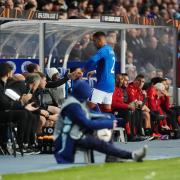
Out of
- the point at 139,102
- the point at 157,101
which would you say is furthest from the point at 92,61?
the point at 157,101

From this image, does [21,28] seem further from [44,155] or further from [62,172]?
[62,172]

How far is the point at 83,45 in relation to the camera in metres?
25.1

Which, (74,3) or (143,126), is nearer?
(143,126)

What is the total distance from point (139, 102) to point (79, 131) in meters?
8.30

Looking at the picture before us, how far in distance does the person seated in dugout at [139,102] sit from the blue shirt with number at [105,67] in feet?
12.5

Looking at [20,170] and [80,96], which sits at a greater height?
[80,96]

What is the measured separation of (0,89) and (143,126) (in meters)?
6.43

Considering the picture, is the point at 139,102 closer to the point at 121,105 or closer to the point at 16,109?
the point at 121,105

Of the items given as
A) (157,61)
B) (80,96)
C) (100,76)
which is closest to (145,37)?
(157,61)

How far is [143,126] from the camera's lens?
2316 cm

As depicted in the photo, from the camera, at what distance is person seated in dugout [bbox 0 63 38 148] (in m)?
17.5

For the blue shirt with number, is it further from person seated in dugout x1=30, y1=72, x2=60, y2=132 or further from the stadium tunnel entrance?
the stadium tunnel entrance

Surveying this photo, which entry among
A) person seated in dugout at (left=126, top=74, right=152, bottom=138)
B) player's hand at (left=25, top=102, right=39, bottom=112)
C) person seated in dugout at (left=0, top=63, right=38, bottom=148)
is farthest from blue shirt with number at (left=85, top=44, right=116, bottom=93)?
person seated in dugout at (left=126, top=74, right=152, bottom=138)

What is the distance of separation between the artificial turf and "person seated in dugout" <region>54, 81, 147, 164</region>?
0.23m
